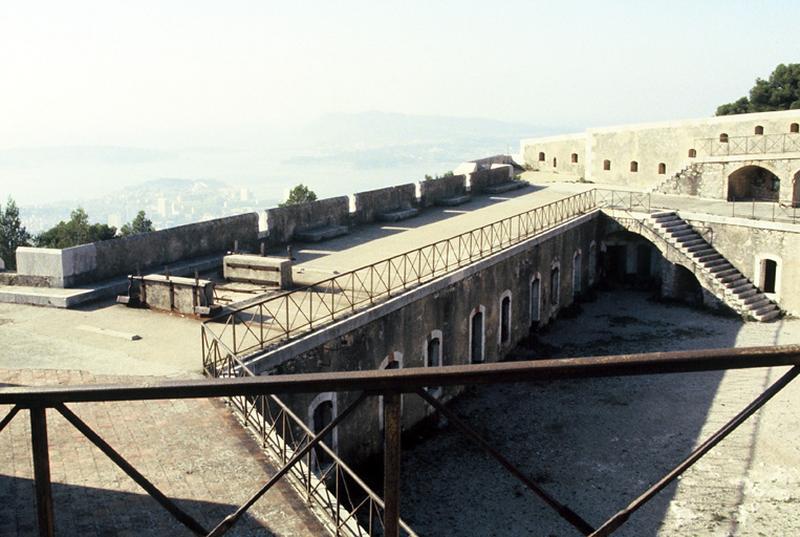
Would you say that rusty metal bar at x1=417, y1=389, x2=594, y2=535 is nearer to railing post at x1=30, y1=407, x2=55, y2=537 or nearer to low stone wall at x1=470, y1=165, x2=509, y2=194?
railing post at x1=30, y1=407, x2=55, y2=537

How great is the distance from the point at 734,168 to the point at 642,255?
5169mm

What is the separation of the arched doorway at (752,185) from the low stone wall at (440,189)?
10.1 meters

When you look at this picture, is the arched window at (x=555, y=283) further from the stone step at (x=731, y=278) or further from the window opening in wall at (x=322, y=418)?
the window opening in wall at (x=322, y=418)

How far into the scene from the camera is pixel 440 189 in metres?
28.0

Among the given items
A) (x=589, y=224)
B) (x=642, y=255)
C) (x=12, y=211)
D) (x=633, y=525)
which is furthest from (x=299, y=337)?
(x=12, y=211)

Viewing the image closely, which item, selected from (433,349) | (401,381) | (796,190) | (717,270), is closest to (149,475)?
(401,381)

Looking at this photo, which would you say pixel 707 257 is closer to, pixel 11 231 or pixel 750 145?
pixel 750 145

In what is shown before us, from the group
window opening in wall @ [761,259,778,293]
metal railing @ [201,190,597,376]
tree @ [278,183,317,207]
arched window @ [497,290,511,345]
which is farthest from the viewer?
tree @ [278,183,317,207]

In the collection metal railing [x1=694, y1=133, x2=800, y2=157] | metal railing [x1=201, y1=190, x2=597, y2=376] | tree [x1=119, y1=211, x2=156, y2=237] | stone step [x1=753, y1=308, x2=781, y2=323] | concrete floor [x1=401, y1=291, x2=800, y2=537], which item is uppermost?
metal railing [x1=694, y1=133, x2=800, y2=157]

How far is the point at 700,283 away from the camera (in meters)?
25.8

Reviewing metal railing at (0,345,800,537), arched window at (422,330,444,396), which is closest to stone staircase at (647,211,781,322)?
arched window at (422,330,444,396)

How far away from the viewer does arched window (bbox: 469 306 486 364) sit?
1866 centimetres

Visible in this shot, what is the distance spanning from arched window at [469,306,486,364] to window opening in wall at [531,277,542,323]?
3933 mm

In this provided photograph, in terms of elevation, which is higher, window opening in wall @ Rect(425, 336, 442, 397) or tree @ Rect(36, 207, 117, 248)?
tree @ Rect(36, 207, 117, 248)
